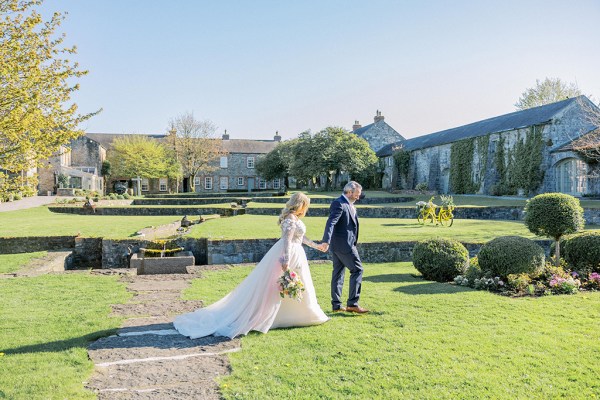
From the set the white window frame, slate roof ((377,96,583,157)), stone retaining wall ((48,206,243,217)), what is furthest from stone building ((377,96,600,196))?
the white window frame

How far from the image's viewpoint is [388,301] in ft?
23.8

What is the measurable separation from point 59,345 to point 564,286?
788 cm

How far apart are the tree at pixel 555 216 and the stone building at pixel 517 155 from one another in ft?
54.9

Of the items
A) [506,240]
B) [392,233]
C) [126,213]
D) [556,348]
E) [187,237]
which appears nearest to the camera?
[556,348]

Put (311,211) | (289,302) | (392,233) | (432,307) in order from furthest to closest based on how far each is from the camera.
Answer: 1. (311,211)
2. (392,233)
3. (432,307)
4. (289,302)

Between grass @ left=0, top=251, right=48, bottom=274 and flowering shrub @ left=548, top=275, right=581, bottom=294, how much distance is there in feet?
36.4

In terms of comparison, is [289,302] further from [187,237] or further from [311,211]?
[311,211]

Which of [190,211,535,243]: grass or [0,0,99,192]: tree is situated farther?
[190,211,535,243]: grass

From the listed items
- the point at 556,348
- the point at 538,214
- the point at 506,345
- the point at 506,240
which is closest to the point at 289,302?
the point at 506,345

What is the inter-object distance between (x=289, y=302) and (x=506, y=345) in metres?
2.55

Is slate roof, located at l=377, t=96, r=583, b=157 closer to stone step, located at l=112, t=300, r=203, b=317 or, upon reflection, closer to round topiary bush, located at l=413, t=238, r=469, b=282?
round topiary bush, located at l=413, t=238, r=469, b=282

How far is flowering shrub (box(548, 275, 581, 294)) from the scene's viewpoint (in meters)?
8.05

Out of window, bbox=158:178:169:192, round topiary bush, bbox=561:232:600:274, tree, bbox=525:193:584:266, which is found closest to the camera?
round topiary bush, bbox=561:232:600:274

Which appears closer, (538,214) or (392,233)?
(538,214)
